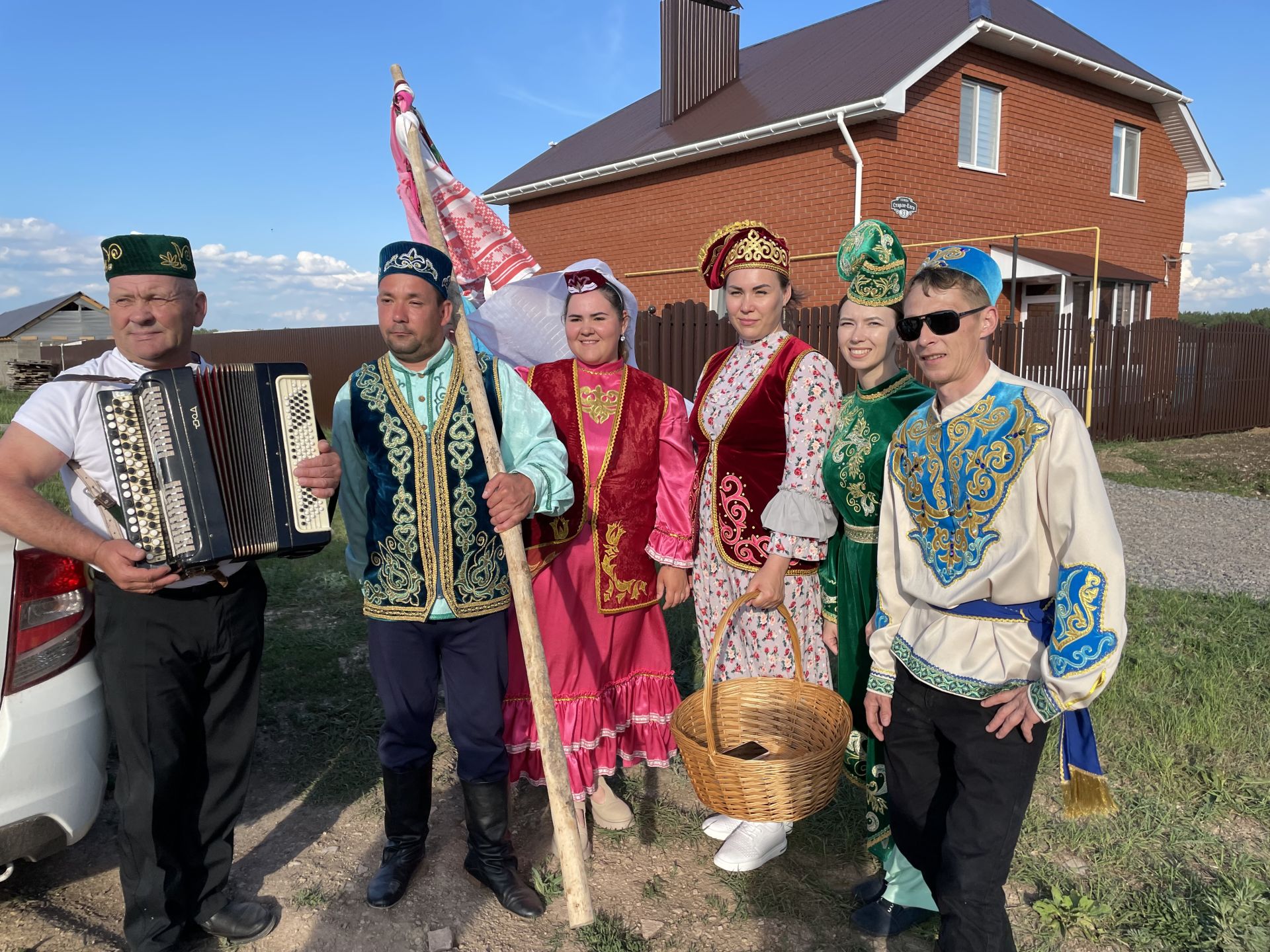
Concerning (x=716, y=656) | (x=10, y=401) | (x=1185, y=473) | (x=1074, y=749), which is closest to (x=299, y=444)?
(x=716, y=656)

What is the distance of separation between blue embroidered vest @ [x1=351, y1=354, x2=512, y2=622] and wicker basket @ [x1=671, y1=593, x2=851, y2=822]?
2.74ft

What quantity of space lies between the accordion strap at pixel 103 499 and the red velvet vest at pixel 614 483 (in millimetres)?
1383

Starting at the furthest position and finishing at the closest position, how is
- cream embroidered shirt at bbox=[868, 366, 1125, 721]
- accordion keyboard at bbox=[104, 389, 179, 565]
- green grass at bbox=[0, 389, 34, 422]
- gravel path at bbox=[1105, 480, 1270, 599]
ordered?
green grass at bbox=[0, 389, 34, 422], gravel path at bbox=[1105, 480, 1270, 599], accordion keyboard at bbox=[104, 389, 179, 565], cream embroidered shirt at bbox=[868, 366, 1125, 721]

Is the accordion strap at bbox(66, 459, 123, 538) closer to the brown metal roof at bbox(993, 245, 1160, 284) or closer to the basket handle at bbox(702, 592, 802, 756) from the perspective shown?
the basket handle at bbox(702, 592, 802, 756)

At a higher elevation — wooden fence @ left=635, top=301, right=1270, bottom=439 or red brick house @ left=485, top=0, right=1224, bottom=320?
red brick house @ left=485, top=0, right=1224, bottom=320

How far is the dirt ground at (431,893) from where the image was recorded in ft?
9.00

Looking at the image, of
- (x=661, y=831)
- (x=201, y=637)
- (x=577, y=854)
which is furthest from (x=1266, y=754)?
(x=201, y=637)

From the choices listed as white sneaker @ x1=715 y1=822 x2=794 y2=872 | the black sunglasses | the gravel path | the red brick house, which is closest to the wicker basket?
white sneaker @ x1=715 y1=822 x2=794 y2=872

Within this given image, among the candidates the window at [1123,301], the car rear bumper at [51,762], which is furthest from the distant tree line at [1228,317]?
the car rear bumper at [51,762]

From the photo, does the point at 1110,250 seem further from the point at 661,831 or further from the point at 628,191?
the point at 661,831

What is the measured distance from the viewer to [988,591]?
211 cm

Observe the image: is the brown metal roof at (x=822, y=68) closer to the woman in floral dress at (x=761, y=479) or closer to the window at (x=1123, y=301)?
the window at (x=1123, y=301)

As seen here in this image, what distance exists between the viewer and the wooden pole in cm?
231

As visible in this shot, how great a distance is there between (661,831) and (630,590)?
0.99 metres
